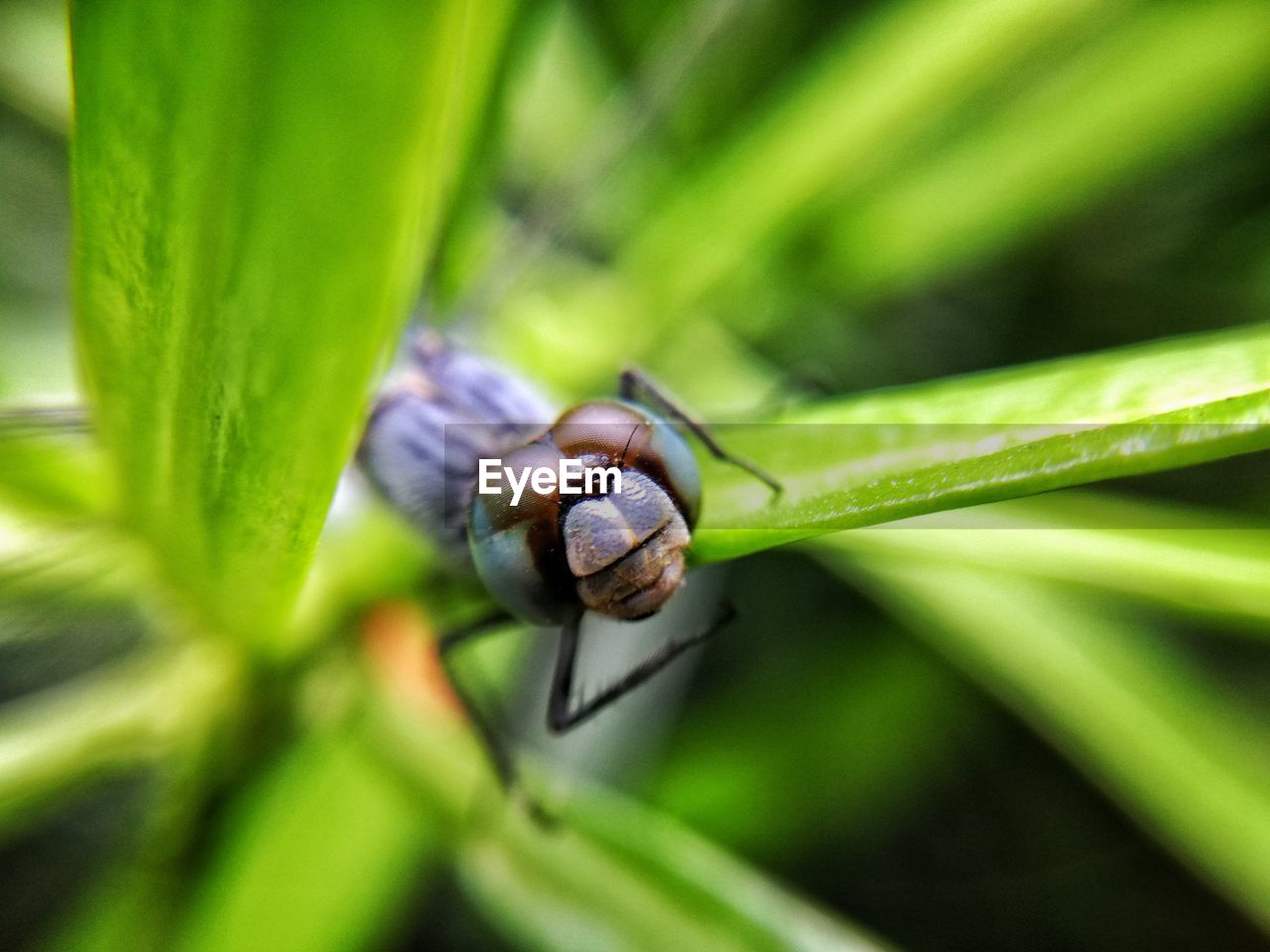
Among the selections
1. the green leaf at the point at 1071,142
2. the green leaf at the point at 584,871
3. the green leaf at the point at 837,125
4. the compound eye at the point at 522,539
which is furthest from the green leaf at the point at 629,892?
the green leaf at the point at 1071,142

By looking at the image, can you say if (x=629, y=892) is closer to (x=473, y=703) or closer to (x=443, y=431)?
(x=473, y=703)

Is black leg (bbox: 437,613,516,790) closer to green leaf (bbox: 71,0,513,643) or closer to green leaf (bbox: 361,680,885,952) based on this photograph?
green leaf (bbox: 361,680,885,952)

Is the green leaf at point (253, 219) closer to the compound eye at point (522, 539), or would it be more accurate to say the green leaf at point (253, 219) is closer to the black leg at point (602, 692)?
the compound eye at point (522, 539)

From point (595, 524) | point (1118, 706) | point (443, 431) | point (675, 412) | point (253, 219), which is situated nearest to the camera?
point (253, 219)

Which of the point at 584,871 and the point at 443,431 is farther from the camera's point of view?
the point at 443,431

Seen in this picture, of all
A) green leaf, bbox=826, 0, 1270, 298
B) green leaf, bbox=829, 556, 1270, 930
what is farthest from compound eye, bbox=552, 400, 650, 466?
green leaf, bbox=826, 0, 1270, 298

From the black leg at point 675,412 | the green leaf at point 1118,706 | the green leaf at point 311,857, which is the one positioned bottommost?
the green leaf at point 311,857

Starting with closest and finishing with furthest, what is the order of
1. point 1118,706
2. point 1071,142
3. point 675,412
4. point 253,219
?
point 253,219, point 675,412, point 1118,706, point 1071,142

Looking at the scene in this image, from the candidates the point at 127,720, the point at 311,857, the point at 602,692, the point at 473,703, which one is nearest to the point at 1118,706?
the point at 602,692
